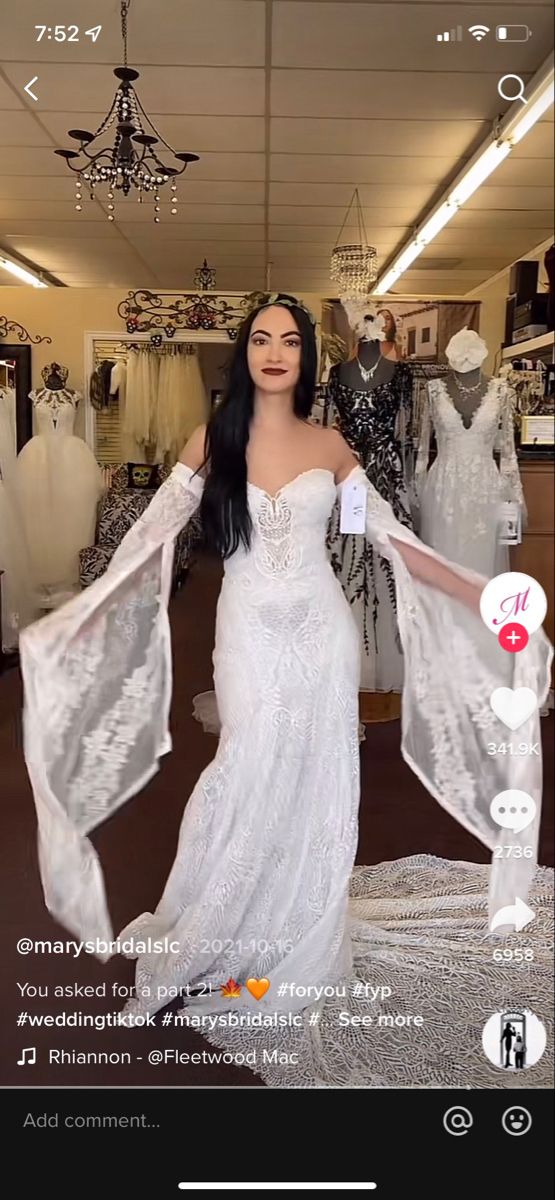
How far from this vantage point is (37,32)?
2.77ft

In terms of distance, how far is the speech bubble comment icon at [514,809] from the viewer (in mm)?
1008

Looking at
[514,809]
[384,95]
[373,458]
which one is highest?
[384,95]

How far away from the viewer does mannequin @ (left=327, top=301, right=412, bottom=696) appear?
37.9 inches

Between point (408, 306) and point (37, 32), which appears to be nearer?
point (37, 32)

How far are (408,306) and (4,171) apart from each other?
44 cm

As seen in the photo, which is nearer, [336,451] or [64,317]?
[64,317]

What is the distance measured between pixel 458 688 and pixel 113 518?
446 millimetres

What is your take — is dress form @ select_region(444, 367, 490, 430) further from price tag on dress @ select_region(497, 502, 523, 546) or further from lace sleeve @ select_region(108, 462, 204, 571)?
lace sleeve @ select_region(108, 462, 204, 571)

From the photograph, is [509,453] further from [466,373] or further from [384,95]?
[384,95]

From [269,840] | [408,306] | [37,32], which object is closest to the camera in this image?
[37,32]

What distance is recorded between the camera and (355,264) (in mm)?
938
